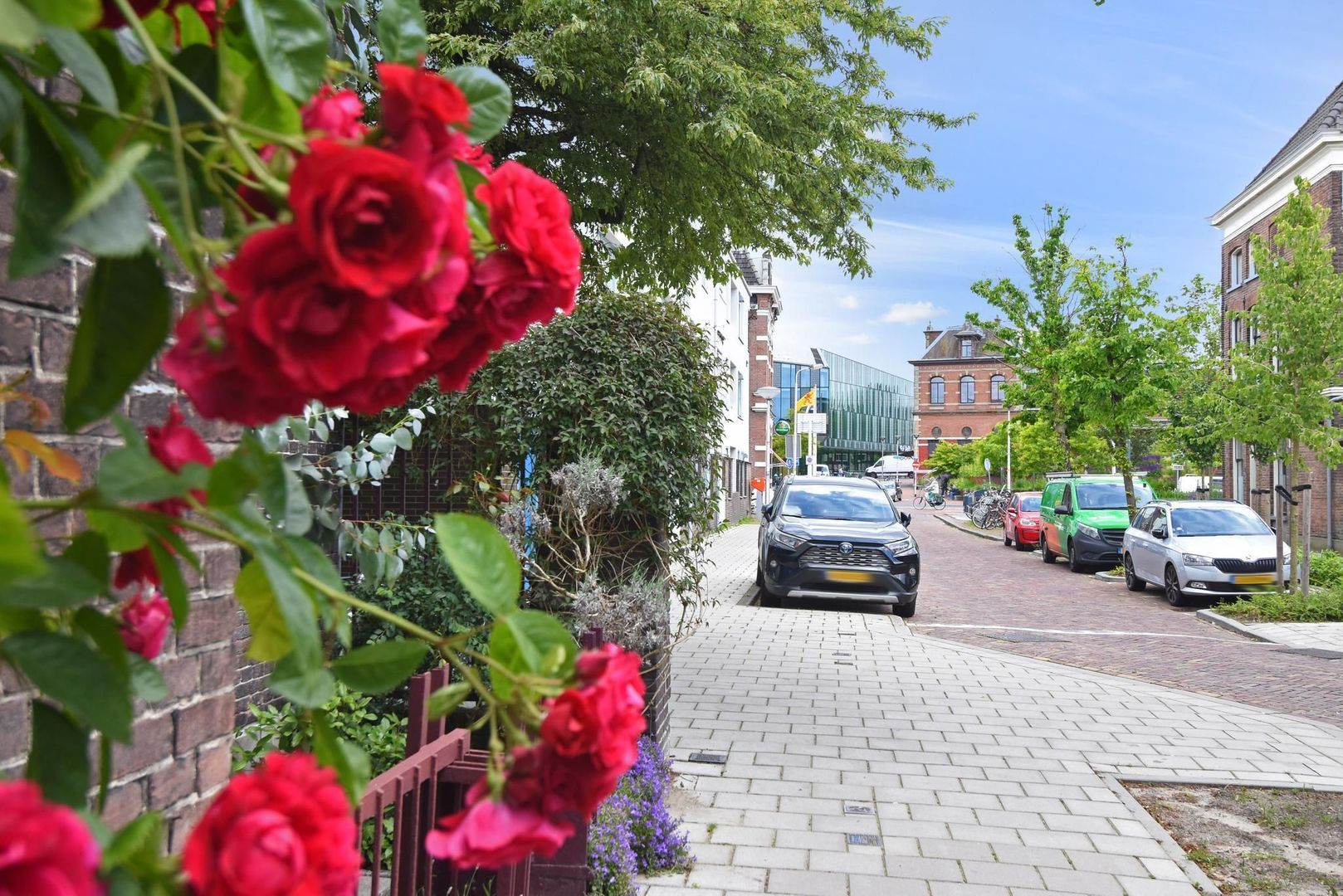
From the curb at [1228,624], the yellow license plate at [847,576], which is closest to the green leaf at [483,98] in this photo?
the yellow license plate at [847,576]

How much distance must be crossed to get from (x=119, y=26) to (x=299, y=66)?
0.15 meters

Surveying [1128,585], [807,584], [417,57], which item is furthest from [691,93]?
[1128,585]

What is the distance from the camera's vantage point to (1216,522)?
16375 mm

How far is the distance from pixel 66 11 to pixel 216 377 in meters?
0.22

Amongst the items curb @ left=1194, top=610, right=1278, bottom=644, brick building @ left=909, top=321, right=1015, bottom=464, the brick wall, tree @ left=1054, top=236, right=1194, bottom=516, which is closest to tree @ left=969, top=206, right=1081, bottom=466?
tree @ left=1054, top=236, right=1194, bottom=516

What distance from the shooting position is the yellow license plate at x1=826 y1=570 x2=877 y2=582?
13445mm

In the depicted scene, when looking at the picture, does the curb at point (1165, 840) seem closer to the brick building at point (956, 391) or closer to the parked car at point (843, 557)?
the parked car at point (843, 557)

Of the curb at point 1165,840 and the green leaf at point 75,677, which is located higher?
the green leaf at point 75,677

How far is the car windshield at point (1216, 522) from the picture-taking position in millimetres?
16109

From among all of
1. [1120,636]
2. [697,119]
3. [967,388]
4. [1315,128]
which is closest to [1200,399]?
[1120,636]

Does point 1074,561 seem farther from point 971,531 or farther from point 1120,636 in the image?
point 971,531

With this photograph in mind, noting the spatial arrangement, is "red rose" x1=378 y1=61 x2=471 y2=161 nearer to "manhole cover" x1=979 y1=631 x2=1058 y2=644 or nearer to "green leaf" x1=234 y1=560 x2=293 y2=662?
"green leaf" x1=234 y1=560 x2=293 y2=662

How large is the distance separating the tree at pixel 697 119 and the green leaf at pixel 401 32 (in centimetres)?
802

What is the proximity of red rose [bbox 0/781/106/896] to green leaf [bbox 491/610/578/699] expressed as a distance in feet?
1.18
